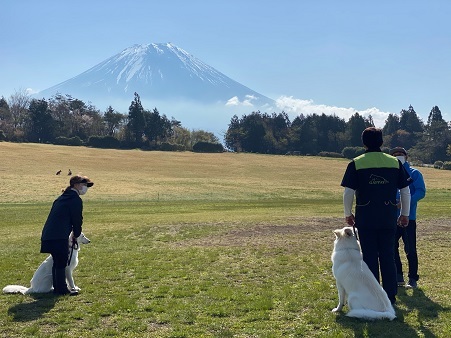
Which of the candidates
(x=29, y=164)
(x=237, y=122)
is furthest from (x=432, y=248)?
(x=237, y=122)

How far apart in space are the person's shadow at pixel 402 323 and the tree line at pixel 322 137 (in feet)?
352

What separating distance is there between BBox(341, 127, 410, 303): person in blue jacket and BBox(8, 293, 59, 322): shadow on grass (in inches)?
206

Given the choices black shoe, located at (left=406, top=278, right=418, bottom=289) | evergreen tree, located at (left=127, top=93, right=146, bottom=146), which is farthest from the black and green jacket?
evergreen tree, located at (left=127, top=93, right=146, bottom=146)

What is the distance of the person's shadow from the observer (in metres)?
6.30

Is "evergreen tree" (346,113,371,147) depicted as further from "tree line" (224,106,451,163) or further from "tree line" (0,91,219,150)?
"tree line" (0,91,219,150)

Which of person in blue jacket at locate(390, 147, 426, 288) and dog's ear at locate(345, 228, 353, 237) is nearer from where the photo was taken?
dog's ear at locate(345, 228, 353, 237)

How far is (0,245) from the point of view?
53.4ft

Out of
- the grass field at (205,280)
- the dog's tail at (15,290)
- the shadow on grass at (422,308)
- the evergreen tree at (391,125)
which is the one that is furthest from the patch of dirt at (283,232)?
the evergreen tree at (391,125)

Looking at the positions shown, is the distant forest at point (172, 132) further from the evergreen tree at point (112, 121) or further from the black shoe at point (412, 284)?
the black shoe at point (412, 284)

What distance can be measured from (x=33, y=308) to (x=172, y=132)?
113153 millimetres

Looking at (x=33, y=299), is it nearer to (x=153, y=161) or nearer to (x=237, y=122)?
(x=153, y=161)

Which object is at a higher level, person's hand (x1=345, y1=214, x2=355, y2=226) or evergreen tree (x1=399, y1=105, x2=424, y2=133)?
evergreen tree (x1=399, y1=105, x2=424, y2=133)

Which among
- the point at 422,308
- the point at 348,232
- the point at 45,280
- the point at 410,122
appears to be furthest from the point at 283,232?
the point at 410,122

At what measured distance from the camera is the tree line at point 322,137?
373 feet
